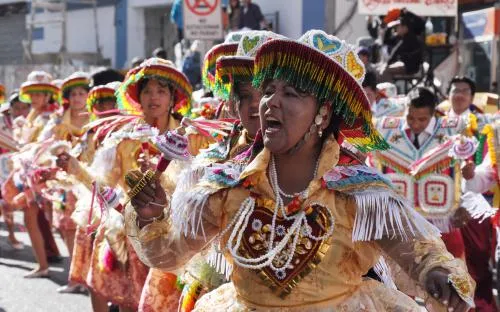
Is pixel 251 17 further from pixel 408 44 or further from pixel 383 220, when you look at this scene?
pixel 383 220

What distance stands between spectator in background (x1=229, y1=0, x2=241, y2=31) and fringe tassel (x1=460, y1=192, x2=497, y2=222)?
9513 mm

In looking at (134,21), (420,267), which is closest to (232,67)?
(420,267)

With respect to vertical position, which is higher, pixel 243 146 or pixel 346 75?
pixel 346 75

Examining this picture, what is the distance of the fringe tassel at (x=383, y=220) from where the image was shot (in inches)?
134

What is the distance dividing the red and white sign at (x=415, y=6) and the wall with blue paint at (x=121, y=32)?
46.6 ft

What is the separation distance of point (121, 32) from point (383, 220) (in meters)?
24.6

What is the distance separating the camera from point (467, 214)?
283 inches

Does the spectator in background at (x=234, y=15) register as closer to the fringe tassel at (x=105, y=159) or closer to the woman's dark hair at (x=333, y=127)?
the fringe tassel at (x=105, y=159)

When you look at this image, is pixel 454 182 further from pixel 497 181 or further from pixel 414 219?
pixel 414 219

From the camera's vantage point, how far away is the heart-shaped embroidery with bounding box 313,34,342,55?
11.1ft

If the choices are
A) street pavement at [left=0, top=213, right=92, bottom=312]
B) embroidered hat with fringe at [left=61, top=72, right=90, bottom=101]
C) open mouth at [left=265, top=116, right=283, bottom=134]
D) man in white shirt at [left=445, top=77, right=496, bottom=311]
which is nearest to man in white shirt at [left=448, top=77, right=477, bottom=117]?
man in white shirt at [left=445, top=77, right=496, bottom=311]

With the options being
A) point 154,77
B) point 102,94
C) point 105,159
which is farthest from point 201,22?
point 105,159

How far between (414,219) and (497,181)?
11.6 feet

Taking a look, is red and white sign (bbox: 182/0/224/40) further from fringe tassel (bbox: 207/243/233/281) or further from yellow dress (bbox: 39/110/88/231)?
fringe tassel (bbox: 207/243/233/281)
